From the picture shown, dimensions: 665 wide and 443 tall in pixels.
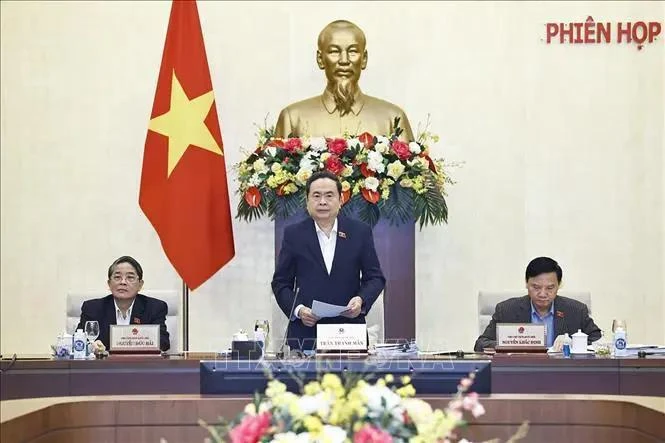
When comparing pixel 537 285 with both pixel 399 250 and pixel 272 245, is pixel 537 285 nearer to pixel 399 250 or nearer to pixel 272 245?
pixel 399 250

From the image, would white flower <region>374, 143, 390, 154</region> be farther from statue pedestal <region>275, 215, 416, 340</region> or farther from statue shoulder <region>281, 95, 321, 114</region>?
statue shoulder <region>281, 95, 321, 114</region>

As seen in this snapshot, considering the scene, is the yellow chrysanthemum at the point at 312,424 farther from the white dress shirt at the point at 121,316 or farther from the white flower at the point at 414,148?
the white flower at the point at 414,148

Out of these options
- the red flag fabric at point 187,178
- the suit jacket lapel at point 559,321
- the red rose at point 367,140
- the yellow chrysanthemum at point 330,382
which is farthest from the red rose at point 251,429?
the red flag fabric at point 187,178

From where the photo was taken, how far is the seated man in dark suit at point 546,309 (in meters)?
5.09

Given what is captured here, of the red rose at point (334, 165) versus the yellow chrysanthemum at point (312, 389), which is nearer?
the yellow chrysanthemum at point (312, 389)

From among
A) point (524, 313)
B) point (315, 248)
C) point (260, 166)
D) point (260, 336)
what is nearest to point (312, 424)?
point (260, 336)

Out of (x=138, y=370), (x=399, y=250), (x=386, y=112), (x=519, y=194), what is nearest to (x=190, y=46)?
(x=386, y=112)

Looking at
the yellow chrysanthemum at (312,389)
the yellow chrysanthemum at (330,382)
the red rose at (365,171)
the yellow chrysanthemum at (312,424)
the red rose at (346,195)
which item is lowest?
the yellow chrysanthemum at (312,424)

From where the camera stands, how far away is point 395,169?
5734mm

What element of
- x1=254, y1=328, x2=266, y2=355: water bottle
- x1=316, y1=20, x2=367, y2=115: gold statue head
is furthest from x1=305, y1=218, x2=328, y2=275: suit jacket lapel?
x1=316, y1=20, x2=367, y2=115: gold statue head

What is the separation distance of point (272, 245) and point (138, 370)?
343cm

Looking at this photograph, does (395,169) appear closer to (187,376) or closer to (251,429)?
(187,376)

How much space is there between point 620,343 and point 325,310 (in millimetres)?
1100

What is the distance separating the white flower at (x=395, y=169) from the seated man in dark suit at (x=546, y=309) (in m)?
0.91
